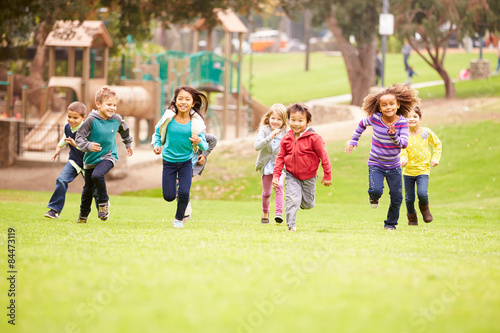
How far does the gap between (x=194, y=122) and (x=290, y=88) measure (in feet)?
137

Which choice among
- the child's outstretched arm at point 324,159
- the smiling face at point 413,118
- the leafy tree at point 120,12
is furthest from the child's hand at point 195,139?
the leafy tree at point 120,12

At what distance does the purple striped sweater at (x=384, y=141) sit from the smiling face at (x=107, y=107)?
3.05 m

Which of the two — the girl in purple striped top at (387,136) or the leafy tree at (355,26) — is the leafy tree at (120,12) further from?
the girl in purple striped top at (387,136)

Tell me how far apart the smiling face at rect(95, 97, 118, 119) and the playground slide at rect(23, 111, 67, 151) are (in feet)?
44.9

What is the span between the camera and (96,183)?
30.2 ft

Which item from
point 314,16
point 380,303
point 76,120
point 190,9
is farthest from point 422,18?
point 380,303

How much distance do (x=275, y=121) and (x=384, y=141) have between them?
156 centimetres

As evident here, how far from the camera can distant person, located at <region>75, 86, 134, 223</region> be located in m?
9.10

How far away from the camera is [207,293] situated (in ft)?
14.9

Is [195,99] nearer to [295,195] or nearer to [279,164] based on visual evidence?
[279,164]

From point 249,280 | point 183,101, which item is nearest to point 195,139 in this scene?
point 183,101

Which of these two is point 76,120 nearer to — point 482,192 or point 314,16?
point 482,192

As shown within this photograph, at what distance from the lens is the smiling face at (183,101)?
8883 millimetres

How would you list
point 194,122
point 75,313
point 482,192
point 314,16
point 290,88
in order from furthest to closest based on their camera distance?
1. point 290,88
2. point 314,16
3. point 482,192
4. point 194,122
5. point 75,313
